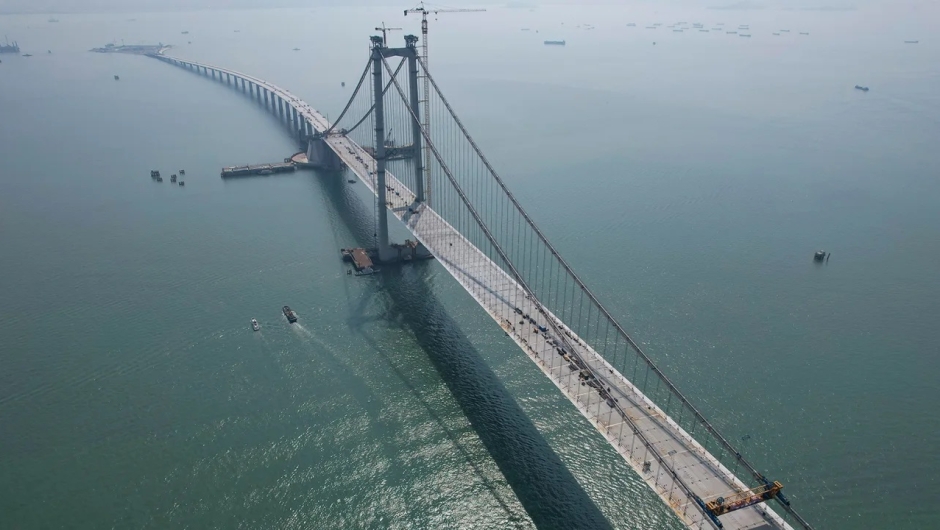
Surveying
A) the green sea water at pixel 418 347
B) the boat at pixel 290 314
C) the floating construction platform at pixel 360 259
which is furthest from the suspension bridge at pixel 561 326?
the boat at pixel 290 314

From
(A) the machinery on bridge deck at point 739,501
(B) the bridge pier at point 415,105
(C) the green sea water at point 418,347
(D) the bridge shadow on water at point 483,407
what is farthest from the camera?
(B) the bridge pier at point 415,105

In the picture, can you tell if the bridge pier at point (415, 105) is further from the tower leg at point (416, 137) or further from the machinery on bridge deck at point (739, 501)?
the machinery on bridge deck at point (739, 501)

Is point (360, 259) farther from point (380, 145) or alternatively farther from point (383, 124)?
point (383, 124)

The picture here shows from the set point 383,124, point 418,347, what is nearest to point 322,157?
point 383,124

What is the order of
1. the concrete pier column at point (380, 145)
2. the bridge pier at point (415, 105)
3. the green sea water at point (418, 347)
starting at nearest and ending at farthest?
1. the green sea water at point (418, 347)
2. the concrete pier column at point (380, 145)
3. the bridge pier at point (415, 105)

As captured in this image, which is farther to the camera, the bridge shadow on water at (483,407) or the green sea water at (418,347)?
the green sea water at (418,347)

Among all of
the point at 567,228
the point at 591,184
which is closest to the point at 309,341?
the point at 567,228

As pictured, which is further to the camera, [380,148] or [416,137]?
[416,137]
